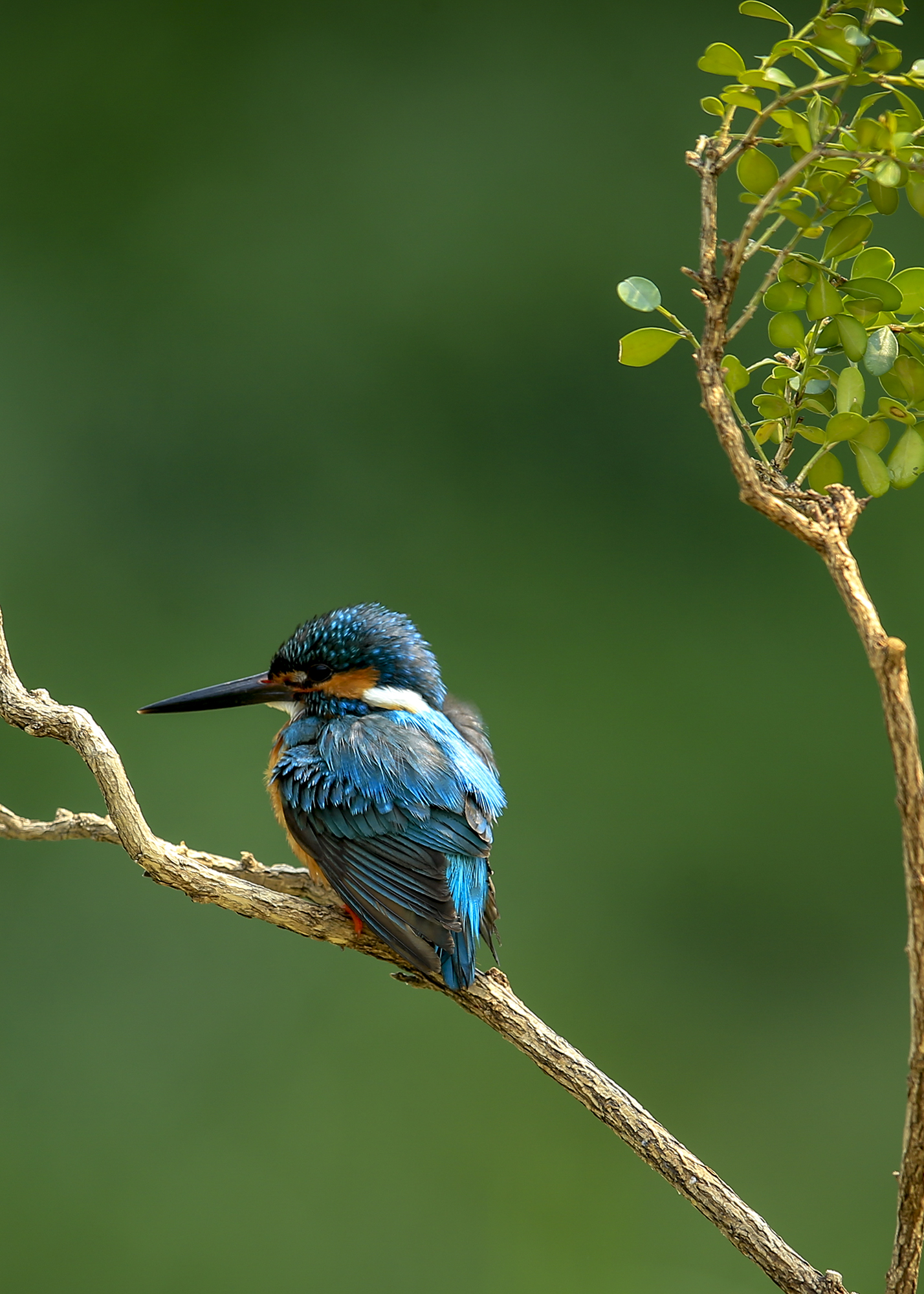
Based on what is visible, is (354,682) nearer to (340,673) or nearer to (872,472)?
(340,673)

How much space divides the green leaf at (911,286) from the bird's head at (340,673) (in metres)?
0.77

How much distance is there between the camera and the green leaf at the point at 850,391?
0.90 metres

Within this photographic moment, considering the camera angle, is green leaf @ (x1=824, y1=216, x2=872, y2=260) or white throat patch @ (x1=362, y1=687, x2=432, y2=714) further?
white throat patch @ (x1=362, y1=687, x2=432, y2=714)

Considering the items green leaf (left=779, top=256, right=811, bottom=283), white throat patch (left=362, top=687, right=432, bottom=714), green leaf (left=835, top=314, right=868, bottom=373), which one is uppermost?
green leaf (left=779, top=256, right=811, bottom=283)

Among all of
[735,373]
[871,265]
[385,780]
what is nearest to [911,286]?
[871,265]

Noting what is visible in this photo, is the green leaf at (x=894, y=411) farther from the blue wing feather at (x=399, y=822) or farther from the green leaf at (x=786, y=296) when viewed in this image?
the blue wing feather at (x=399, y=822)

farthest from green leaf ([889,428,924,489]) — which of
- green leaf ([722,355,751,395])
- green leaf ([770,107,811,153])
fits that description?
green leaf ([770,107,811,153])

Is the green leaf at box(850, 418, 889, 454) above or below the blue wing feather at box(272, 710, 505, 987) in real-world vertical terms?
above

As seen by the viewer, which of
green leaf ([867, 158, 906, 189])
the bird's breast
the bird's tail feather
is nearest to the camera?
green leaf ([867, 158, 906, 189])

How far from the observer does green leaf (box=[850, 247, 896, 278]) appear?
91cm

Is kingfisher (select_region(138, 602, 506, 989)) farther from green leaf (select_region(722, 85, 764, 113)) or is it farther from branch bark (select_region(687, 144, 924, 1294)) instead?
green leaf (select_region(722, 85, 764, 113))

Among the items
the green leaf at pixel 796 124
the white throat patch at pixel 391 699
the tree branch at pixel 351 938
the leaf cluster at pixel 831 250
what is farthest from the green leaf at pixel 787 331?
the white throat patch at pixel 391 699

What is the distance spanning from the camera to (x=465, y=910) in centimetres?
133

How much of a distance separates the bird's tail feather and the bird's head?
235mm
